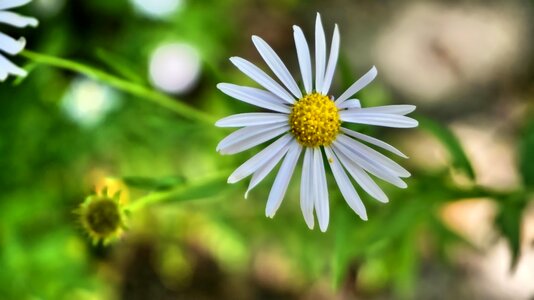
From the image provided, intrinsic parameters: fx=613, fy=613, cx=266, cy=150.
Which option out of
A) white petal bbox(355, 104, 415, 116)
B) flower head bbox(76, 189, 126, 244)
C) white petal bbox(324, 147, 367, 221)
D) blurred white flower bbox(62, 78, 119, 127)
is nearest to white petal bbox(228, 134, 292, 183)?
white petal bbox(324, 147, 367, 221)

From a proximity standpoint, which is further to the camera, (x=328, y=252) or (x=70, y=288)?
(x=328, y=252)

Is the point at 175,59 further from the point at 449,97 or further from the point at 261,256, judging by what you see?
the point at 449,97

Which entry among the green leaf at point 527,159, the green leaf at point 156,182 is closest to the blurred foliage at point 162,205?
the green leaf at point 527,159

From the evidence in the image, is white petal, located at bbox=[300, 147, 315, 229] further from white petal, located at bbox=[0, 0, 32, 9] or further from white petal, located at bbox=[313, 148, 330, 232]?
white petal, located at bbox=[0, 0, 32, 9]

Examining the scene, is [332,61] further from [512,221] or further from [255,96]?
[512,221]

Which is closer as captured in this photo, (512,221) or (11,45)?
(11,45)

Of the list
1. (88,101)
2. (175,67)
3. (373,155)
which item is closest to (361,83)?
(373,155)

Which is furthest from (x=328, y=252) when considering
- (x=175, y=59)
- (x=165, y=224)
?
(x=175, y=59)
